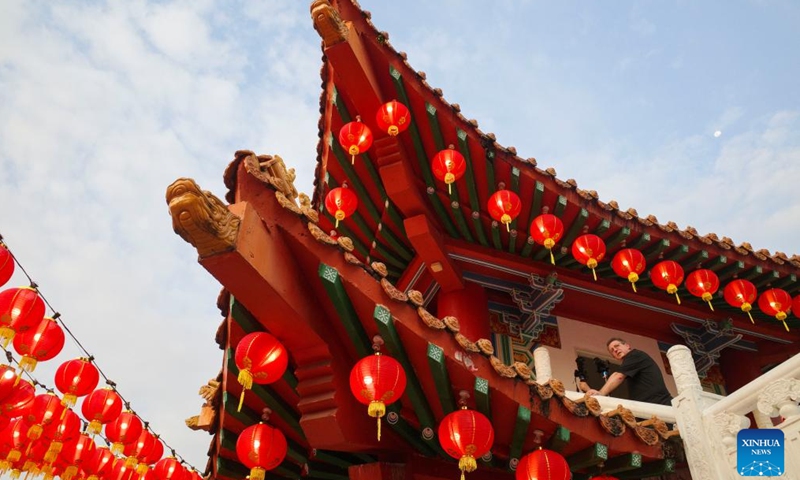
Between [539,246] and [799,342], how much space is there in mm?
4523

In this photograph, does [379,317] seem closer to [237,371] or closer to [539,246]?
[237,371]

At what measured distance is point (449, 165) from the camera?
6770mm

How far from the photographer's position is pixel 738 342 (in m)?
8.58

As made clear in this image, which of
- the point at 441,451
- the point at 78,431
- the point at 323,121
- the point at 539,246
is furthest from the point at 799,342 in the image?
the point at 78,431

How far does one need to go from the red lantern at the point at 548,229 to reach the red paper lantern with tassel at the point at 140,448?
6785mm

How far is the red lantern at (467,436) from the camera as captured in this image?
407cm

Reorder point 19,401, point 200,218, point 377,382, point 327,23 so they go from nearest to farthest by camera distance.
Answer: point 200,218, point 377,382, point 327,23, point 19,401

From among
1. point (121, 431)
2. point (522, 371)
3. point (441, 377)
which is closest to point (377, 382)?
point (441, 377)

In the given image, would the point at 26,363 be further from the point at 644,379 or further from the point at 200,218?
the point at 644,379

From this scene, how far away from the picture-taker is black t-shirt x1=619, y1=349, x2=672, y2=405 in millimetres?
5742

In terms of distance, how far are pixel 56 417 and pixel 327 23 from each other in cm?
636

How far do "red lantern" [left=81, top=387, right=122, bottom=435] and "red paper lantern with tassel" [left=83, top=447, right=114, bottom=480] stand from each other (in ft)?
6.05

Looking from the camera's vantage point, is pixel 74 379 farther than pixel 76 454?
No

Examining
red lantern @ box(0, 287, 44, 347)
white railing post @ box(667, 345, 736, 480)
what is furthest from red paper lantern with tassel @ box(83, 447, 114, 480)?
white railing post @ box(667, 345, 736, 480)
